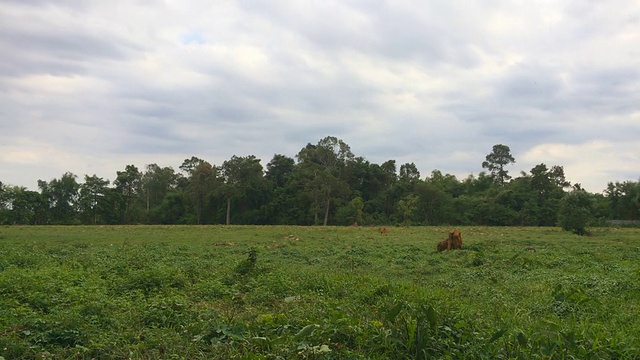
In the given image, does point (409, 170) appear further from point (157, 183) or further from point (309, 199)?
point (157, 183)

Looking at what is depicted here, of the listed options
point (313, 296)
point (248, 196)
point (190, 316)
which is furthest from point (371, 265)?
point (248, 196)

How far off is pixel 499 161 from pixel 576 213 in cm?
5359

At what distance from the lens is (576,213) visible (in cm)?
3331

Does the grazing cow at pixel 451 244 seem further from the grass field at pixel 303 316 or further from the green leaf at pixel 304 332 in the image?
the green leaf at pixel 304 332

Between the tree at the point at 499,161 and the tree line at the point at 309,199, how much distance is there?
36.1 ft

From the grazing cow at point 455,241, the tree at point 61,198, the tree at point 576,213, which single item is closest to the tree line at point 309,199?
the tree at point 61,198

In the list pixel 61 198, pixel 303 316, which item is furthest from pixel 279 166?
pixel 303 316

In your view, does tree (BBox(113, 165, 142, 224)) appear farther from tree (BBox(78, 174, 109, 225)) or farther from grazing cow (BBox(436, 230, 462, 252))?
grazing cow (BBox(436, 230, 462, 252))

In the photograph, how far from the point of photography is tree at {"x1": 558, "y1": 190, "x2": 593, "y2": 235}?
33.2m

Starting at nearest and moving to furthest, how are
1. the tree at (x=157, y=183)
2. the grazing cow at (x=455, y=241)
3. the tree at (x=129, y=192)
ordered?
the grazing cow at (x=455, y=241) → the tree at (x=129, y=192) → the tree at (x=157, y=183)

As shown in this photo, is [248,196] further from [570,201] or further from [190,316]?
[190,316]

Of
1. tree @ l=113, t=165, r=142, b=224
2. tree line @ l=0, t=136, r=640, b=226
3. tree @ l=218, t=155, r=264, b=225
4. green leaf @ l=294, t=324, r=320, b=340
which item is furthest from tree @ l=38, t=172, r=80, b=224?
green leaf @ l=294, t=324, r=320, b=340

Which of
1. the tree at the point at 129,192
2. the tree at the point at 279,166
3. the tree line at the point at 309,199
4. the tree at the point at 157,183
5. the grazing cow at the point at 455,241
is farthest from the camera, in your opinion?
the tree at the point at 157,183

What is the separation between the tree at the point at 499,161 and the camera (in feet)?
273
